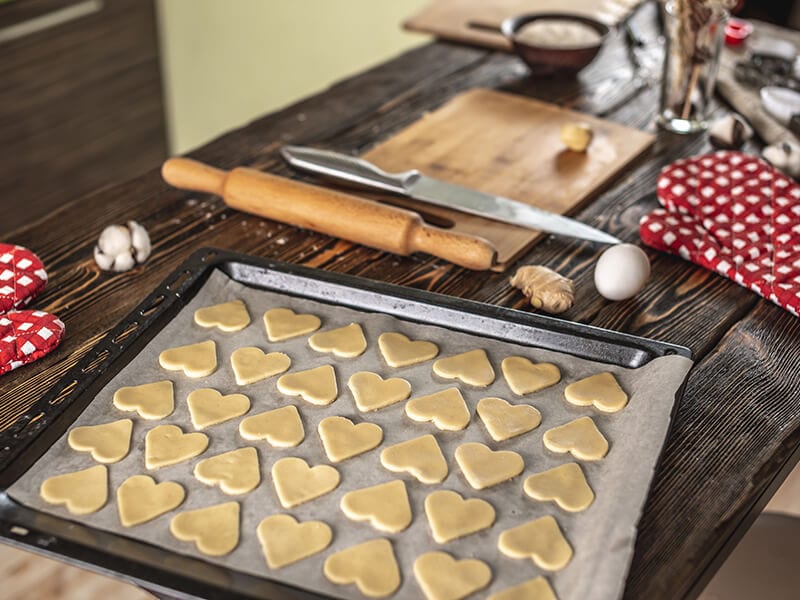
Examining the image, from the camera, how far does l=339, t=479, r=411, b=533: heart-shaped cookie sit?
797 millimetres

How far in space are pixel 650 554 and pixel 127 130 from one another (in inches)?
102

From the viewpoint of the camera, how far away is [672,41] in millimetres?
1461

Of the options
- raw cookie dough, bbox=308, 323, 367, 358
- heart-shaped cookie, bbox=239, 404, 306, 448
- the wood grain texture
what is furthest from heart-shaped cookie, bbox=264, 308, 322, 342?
the wood grain texture

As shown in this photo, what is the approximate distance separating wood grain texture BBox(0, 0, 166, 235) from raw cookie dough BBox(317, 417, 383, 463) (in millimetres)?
1805

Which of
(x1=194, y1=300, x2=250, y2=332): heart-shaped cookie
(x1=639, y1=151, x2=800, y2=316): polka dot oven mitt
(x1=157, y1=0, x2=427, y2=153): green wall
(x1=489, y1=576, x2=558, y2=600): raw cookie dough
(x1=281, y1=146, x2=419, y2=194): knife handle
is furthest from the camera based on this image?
(x1=157, y1=0, x2=427, y2=153): green wall

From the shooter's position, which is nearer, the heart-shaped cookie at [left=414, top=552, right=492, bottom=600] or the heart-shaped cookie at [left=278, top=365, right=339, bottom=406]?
the heart-shaped cookie at [left=414, top=552, right=492, bottom=600]

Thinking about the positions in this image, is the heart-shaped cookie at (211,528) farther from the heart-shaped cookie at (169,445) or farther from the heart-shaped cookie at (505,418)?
the heart-shaped cookie at (505,418)

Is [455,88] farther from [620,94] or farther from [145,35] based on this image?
[145,35]

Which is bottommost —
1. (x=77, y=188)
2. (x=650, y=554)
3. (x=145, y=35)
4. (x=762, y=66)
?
(x=77, y=188)

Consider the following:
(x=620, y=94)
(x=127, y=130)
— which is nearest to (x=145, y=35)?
(x=127, y=130)

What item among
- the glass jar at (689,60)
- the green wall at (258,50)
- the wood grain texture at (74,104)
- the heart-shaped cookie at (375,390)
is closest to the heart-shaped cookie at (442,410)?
the heart-shaped cookie at (375,390)

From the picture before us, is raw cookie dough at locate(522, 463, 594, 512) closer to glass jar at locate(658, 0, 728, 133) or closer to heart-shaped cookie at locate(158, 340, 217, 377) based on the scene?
heart-shaped cookie at locate(158, 340, 217, 377)

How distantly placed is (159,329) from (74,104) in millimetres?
1994

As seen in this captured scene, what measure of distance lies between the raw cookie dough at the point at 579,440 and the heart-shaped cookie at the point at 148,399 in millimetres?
368
